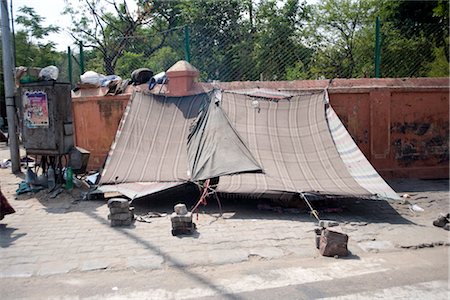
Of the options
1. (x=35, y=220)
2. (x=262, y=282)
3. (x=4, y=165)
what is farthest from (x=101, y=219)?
(x=4, y=165)

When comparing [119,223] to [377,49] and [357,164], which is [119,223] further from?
[377,49]

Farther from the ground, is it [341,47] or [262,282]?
[341,47]

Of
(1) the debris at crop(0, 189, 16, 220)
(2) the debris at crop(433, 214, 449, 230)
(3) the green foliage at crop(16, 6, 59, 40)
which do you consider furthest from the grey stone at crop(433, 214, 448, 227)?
(3) the green foliage at crop(16, 6, 59, 40)

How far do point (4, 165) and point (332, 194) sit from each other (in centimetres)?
817

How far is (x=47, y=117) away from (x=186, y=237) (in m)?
3.87

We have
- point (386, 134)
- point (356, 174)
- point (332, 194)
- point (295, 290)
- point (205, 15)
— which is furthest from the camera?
point (205, 15)

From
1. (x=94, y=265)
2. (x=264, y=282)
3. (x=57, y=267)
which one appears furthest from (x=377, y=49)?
(x=57, y=267)

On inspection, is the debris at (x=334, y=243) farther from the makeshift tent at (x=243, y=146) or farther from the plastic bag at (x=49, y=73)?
the plastic bag at (x=49, y=73)

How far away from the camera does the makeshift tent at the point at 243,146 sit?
563 cm

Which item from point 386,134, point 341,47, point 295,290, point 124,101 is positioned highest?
point 341,47

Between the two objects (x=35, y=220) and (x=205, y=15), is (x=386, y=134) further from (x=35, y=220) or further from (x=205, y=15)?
(x=205, y=15)

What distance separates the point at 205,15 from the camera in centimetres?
1620

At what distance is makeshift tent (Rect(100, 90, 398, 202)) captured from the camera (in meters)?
5.63

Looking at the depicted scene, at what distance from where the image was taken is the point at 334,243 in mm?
4086
